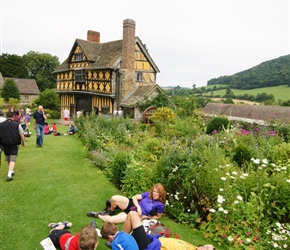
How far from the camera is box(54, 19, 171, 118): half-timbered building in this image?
68.0ft

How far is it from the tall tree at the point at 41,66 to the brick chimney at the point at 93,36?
123 feet

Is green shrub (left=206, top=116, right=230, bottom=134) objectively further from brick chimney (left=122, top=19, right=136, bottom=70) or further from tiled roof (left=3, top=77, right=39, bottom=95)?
tiled roof (left=3, top=77, right=39, bottom=95)

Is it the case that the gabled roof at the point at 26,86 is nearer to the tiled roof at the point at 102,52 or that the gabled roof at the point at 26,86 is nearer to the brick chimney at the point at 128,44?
the tiled roof at the point at 102,52

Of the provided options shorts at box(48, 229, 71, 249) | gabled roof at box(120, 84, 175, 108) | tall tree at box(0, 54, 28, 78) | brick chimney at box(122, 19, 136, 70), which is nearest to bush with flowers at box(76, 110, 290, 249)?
shorts at box(48, 229, 71, 249)

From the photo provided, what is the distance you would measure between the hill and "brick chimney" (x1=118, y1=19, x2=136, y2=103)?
192 ft

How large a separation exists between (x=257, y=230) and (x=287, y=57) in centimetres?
7927

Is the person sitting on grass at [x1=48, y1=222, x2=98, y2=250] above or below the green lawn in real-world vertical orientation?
below

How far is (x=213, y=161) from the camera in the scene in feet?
17.5

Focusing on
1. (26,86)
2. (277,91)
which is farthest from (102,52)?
(277,91)

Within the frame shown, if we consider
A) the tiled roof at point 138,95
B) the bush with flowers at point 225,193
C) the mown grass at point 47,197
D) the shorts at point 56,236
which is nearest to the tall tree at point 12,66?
the tiled roof at point 138,95

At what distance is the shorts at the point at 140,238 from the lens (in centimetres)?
372

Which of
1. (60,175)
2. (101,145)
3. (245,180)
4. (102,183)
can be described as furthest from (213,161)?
(101,145)

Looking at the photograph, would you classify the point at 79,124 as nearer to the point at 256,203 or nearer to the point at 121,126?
the point at 121,126

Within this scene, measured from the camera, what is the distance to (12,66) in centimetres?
5616
